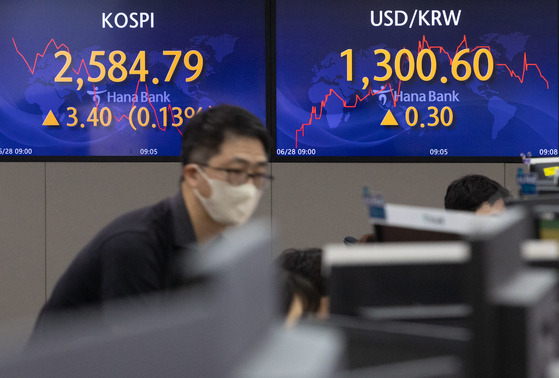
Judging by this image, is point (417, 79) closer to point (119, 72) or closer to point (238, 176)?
point (119, 72)

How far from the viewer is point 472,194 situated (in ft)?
8.09

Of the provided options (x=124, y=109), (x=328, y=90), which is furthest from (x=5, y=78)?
(x=328, y=90)

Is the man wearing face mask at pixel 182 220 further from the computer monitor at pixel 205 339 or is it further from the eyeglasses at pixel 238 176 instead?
the computer monitor at pixel 205 339

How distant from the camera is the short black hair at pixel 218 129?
1.49m

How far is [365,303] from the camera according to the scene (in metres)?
0.78

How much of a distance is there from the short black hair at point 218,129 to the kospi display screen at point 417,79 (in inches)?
85.2

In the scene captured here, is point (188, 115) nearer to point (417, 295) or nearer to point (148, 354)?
point (417, 295)

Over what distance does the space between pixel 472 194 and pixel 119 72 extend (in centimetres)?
218

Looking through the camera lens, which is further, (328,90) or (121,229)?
(328,90)

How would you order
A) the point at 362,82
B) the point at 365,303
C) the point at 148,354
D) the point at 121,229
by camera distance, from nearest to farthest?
the point at 148,354 < the point at 365,303 < the point at 121,229 < the point at 362,82

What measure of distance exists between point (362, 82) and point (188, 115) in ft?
3.27

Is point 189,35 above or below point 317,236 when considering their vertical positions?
above
